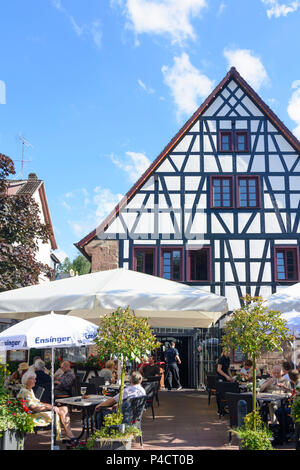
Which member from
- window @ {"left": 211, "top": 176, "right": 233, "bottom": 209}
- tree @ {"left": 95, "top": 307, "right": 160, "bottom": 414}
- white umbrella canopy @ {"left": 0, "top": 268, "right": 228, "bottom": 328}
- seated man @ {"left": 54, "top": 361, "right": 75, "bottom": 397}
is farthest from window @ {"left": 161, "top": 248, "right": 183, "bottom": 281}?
tree @ {"left": 95, "top": 307, "right": 160, "bottom": 414}

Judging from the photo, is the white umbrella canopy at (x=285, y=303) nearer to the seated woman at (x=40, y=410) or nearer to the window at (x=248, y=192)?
the seated woman at (x=40, y=410)

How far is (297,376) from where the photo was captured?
8.21 meters

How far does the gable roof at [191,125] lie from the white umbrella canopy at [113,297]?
331 inches

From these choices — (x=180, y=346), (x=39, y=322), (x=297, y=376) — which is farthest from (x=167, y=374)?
(x=39, y=322)

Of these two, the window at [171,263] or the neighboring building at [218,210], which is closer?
the neighboring building at [218,210]

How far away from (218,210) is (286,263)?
3.01 meters

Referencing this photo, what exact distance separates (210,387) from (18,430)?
6399mm

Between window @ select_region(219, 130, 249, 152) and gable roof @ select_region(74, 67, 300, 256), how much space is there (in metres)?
1.12

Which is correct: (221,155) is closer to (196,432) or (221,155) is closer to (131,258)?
(131,258)

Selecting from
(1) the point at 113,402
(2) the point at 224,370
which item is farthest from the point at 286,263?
(1) the point at 113,402

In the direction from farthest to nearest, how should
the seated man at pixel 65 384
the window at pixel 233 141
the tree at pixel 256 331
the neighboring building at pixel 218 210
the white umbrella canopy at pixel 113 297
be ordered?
the window at pixel 233 141 → the neighboring building at pixel 218 210 → the seated man at pixel 65 384 → the white umbrella canopy at pixel 113 297 → the tree at pixel 256 331

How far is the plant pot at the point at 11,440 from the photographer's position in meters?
5.76

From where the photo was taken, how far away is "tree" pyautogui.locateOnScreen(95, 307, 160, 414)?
631 cm

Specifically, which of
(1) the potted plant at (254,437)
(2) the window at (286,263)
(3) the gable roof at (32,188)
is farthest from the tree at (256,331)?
(3) the gable roof at (32,188)
